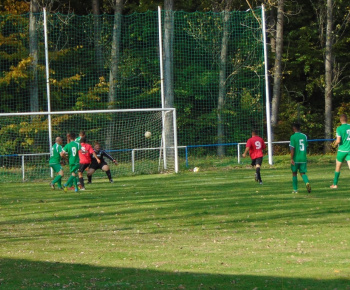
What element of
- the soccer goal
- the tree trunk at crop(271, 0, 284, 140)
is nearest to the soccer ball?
the soccer goal

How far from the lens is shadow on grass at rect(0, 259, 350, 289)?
7.30m

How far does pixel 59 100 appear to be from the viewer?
30656mm

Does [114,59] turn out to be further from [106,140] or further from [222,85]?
[222,85]

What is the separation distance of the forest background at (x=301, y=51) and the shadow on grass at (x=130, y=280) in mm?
29471

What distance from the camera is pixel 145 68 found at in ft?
106

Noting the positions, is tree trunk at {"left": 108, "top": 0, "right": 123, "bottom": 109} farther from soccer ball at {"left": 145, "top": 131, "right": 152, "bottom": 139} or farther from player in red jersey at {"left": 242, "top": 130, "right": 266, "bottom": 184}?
player in red jersey at {"left": 242, "top": 130, "right": 266, "bottom": 184}

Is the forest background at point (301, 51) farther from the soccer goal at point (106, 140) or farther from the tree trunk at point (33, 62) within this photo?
the soccer goal at point (106, 140)

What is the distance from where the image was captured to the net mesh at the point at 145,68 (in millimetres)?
30391

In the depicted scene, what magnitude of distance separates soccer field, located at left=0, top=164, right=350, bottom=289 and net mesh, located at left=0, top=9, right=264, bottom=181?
11.0 meters

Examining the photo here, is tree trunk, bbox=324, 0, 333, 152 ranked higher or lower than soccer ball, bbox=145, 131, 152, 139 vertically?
higher

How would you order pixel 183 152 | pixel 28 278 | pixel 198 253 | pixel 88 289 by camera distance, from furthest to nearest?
pixel 183 152 → pixel 198 253 → pixel 28 278 → pixel 88 289

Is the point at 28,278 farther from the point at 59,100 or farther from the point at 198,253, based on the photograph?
the point at 59,100

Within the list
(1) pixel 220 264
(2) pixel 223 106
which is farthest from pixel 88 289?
(2) pixel 223 106

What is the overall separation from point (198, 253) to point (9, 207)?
8.02m
